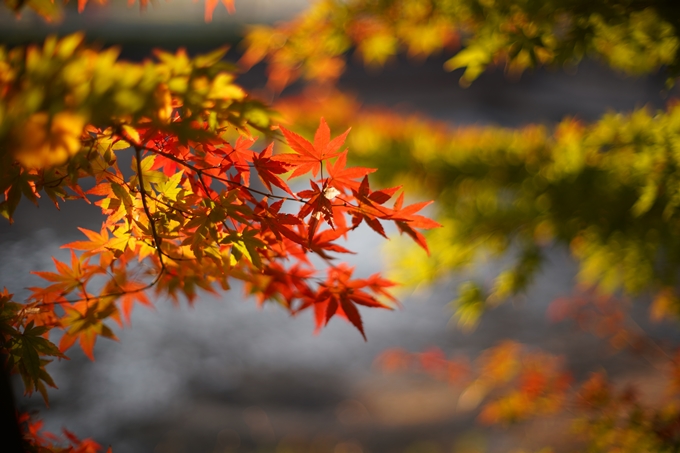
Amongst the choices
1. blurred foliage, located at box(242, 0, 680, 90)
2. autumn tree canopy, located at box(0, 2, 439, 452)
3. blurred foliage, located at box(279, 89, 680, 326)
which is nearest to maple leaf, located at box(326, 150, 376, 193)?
autumn tree canopy, located at box(0, 2, 439, 452)

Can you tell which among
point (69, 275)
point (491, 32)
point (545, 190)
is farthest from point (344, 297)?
point (545, 190)

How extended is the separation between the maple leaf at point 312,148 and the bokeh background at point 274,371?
2.44 feet

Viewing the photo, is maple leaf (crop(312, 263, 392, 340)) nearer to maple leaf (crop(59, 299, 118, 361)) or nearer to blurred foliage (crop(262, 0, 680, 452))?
maple leaf (crop(59, 299, 118, 361))

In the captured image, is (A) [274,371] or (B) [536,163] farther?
(A) [274,371]

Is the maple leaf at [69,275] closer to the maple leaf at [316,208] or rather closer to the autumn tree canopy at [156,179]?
the autumn tree canopy at [156,179]

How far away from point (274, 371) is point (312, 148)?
2014 mm

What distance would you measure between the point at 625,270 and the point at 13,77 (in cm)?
162

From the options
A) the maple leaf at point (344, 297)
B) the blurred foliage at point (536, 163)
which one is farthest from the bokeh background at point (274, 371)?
the maple leaf at point (344, 297)

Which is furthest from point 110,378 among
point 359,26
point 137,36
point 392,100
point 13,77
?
point 392,100

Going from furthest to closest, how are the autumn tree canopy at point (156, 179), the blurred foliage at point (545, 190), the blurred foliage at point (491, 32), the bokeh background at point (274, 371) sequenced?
1. the bokeh background at point (274, 371)
2. the blurred foliage at point (545, 190)
3. the blurred foliage at point (491, 32)
4. the autumn tree canopy at point (156, 179)

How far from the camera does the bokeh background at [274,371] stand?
1815mm

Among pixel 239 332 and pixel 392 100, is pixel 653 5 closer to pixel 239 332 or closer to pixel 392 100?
pixel 239 332

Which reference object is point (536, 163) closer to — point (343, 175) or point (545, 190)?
point (545, 190)

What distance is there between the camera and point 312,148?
0.55m
